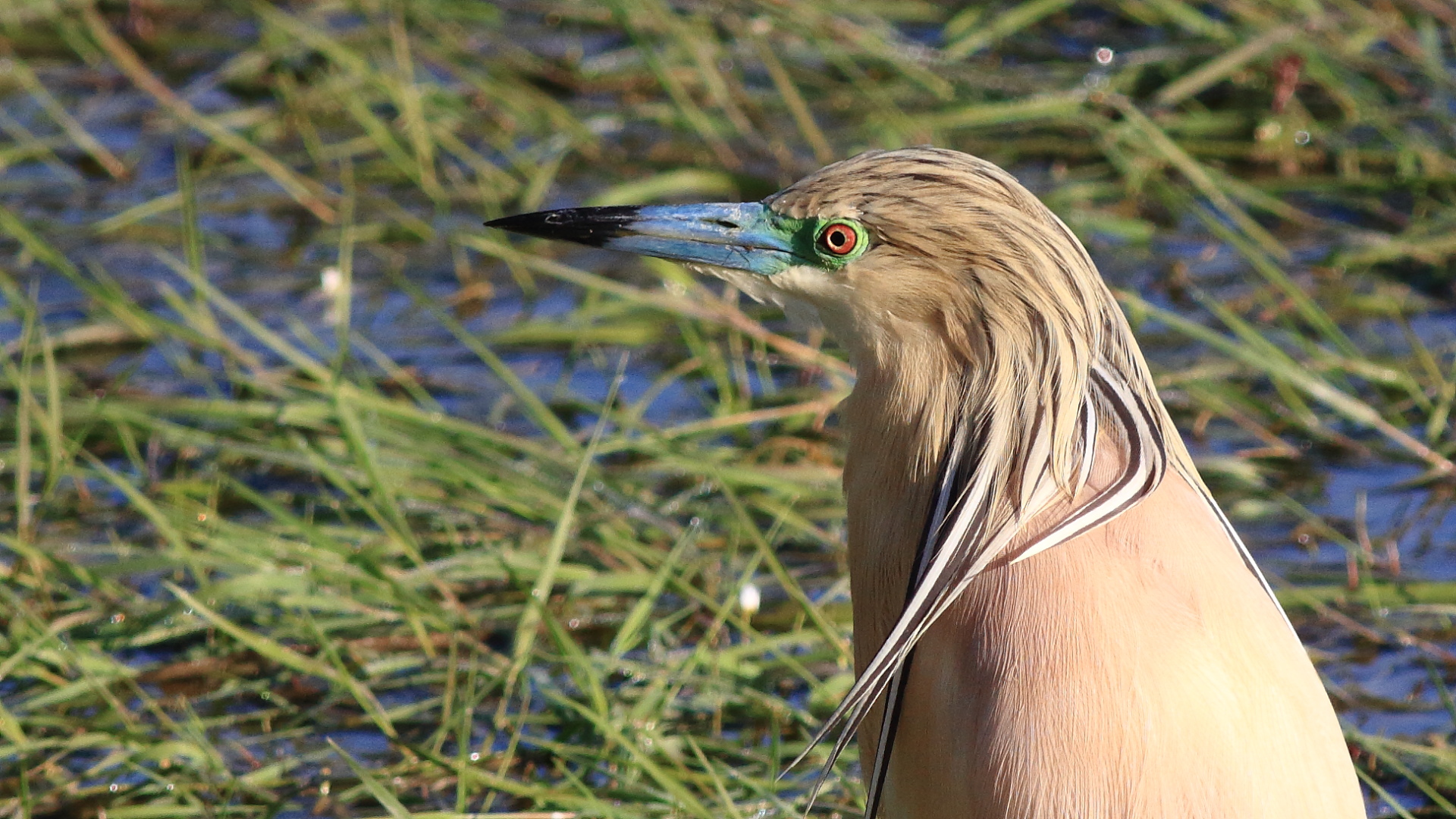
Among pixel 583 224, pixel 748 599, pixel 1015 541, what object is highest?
pixel 583 224

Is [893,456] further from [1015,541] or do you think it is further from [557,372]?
[557,372]

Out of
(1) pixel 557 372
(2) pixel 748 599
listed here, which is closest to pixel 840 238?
(2) pixel 748 599

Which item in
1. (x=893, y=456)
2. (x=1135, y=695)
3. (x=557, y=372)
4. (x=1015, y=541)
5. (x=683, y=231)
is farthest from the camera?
(x=557, y=372)

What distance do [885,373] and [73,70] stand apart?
5.19 metres

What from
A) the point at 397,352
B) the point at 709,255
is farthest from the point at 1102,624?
the point at 397,352

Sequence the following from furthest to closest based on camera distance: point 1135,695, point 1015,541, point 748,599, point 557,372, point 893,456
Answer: point 557,372 < point 748,599 < point 893,456 < point 1015,541 < point 1135,695

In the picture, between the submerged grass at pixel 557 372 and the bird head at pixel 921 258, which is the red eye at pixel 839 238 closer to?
the bird head at pixel 921 258

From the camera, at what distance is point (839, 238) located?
2443 mm

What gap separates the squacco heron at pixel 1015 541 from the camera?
2121 mm

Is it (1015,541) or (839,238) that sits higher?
(839,238)

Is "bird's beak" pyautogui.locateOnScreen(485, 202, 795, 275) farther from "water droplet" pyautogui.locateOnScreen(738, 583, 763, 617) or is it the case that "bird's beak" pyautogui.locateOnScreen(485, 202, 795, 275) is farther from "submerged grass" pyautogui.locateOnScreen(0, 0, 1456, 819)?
"water droplet" pyautogui.locateOnScreen(738, 583, 763, 617)

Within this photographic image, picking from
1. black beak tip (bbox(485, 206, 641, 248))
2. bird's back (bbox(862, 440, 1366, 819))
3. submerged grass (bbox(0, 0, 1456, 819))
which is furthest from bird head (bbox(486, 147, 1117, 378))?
submerged grass (bbox(0, 0, 1456, 819))

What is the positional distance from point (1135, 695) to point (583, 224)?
38.6 inches

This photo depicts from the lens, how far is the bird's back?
210 centimetres
